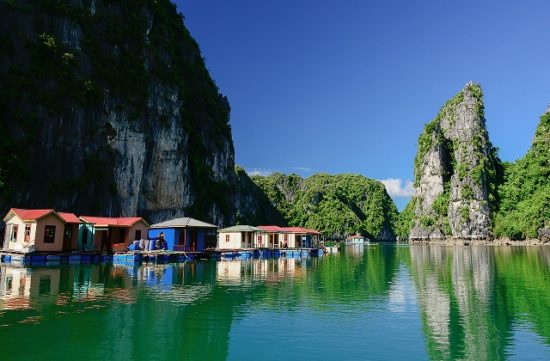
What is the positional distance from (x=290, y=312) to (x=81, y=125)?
52.0 metres

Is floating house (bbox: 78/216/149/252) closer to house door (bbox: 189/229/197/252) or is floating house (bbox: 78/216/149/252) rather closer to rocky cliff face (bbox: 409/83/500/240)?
house door (bbox: 189/229/197/252)

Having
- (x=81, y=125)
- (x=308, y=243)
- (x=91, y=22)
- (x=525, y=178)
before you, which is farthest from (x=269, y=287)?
(x=525, y=178)

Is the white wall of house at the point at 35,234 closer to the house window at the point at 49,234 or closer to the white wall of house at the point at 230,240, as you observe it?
the house window at the point at 49,234

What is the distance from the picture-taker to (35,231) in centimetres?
4297

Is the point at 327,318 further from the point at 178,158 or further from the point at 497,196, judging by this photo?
the point at 497,196

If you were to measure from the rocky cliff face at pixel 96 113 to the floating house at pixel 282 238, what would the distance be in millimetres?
15594

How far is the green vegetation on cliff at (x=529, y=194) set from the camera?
12675 cm

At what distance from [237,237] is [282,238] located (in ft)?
40.4

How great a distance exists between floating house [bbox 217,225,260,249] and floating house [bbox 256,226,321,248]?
18.2 feet

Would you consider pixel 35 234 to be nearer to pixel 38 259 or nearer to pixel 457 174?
pixel 38 259

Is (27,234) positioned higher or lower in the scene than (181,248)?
higher

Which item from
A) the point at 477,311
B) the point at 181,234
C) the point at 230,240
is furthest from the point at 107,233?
the point at 477,311

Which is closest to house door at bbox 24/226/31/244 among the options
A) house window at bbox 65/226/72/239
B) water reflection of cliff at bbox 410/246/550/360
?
house window at bbox 65/226/72/239

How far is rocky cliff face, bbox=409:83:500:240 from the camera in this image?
6053 inches
